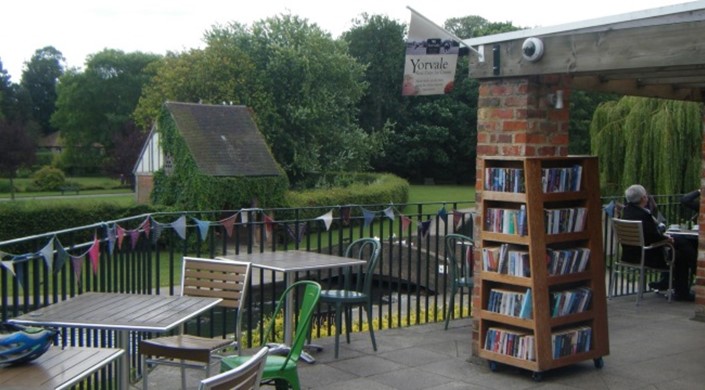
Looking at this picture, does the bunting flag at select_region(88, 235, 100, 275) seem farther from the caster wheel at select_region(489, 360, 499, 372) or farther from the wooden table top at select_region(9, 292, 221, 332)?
the caster wheel at select_region(489, 360, 499, 372)

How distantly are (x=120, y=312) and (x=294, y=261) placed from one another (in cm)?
195

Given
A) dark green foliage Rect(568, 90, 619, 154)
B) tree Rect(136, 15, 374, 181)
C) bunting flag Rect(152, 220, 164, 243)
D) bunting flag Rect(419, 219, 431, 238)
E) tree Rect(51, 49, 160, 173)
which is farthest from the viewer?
tree Rect(51, 49, 160, 173)

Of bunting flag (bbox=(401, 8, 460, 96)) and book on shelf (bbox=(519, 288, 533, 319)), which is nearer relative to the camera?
book on shelf (bbox=(519, 288, 533, 319))

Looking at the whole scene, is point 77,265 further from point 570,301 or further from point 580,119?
point 580,119

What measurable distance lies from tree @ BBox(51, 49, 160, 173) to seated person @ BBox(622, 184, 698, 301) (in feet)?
193

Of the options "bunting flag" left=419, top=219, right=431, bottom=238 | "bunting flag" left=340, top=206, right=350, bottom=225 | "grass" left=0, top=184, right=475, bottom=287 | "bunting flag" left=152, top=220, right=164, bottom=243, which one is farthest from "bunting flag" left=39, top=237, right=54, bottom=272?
"grass" left=0, top=184, right=475, bottom=287

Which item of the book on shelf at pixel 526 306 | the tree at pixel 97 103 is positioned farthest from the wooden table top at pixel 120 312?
the tree at pixel 97 103

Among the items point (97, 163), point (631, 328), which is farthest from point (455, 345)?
point (97, 163)

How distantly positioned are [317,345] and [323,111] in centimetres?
2841

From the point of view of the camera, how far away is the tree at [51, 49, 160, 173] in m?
64.1

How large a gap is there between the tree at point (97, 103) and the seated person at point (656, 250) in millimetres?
58924

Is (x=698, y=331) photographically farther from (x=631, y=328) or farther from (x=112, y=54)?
(x=112, y=54)

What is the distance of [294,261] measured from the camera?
5.82 metres

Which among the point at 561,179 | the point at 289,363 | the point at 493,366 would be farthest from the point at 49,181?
the point at 289,363
